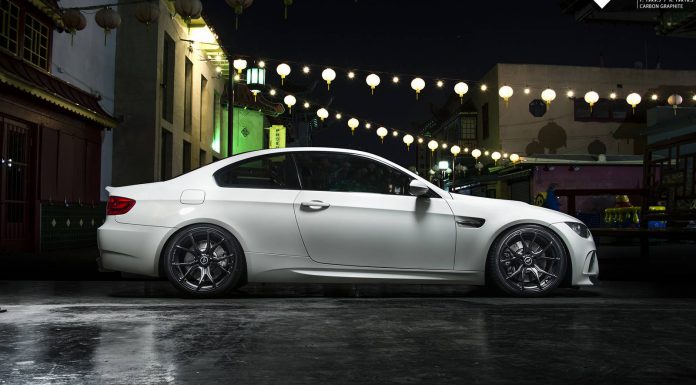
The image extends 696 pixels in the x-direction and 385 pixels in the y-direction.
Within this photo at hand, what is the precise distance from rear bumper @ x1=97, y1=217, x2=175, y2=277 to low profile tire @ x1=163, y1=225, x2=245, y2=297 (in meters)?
0.11

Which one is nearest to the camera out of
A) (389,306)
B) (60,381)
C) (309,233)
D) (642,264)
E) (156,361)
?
(60,381)

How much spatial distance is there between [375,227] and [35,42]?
11849 millimetres

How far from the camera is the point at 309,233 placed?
6754mm

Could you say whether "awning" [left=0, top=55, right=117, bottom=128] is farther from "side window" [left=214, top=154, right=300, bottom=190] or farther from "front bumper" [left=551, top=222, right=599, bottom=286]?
"front bumper" [left=551, top=222, right=599, bottom=286]

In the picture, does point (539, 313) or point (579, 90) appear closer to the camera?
point (539, 313)

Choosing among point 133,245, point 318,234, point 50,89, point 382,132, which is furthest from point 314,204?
point 382,132

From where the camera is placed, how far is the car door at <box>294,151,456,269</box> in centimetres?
676

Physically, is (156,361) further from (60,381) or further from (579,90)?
(579,90)

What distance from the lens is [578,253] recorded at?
698 cm

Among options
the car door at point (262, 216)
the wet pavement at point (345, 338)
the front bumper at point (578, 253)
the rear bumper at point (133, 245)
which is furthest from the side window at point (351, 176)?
the front bumper at point (578, 253)

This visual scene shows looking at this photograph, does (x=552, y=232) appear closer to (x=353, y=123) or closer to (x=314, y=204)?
(x=314, y=204)

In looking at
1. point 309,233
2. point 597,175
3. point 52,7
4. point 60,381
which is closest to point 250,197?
point 309,233

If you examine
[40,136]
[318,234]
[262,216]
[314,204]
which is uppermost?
[40,136]

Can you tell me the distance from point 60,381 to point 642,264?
10666 millimetres
